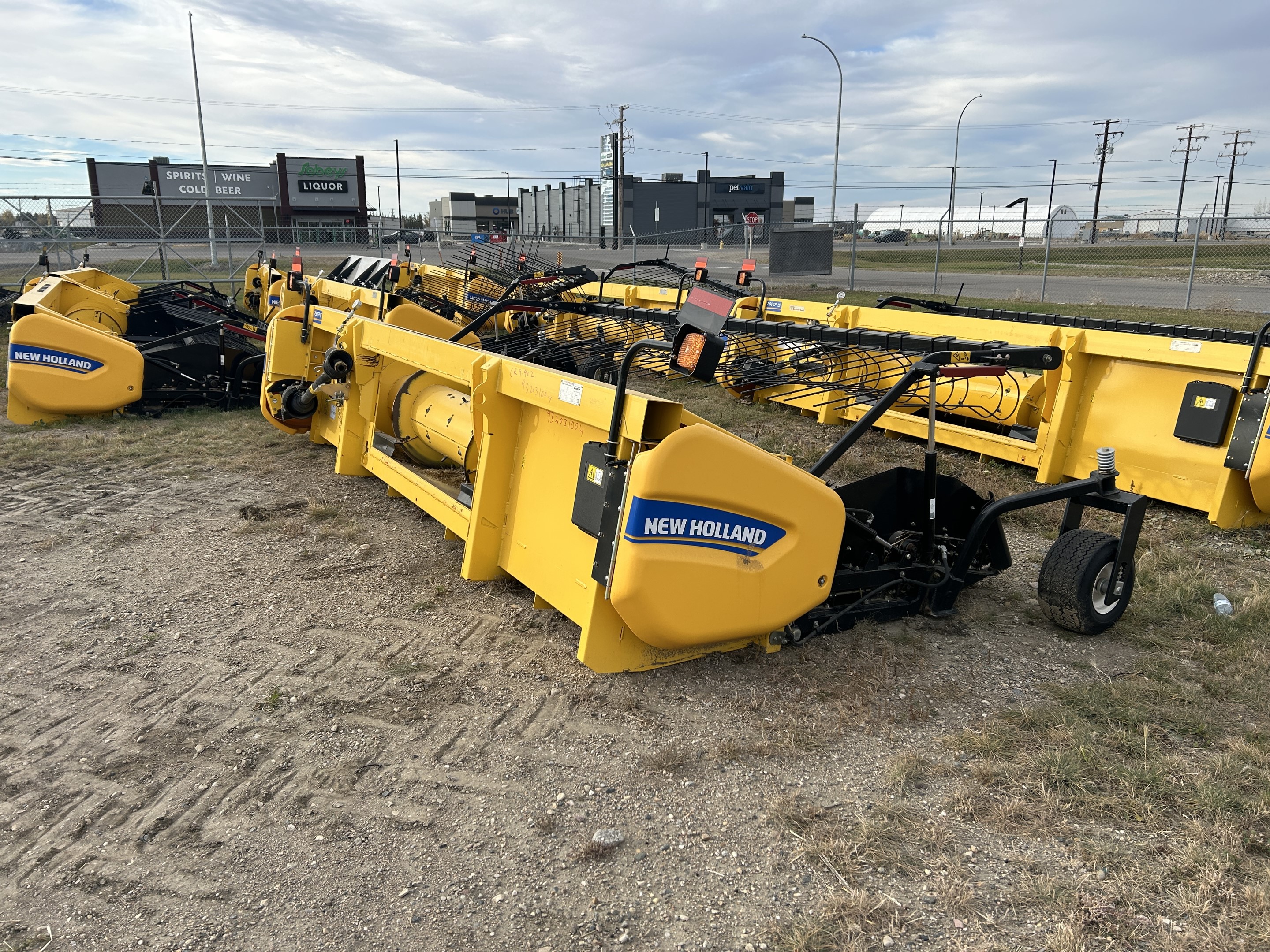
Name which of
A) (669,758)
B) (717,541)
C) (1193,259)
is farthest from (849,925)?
(1193,259)

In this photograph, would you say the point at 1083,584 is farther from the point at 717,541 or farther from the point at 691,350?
the point at 691,350

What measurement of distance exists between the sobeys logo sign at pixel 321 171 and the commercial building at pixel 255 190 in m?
0.02

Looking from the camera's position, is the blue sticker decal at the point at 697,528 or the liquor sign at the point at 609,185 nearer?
the blue sticker decal at the point at 697,528

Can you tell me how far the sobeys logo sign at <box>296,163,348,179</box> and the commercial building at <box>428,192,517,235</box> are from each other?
732 inches

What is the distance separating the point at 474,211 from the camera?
68.8 m

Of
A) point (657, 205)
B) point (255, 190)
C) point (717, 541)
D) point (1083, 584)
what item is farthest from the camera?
point (657, 205)

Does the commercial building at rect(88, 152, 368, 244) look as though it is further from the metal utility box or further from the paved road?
the metal utility box

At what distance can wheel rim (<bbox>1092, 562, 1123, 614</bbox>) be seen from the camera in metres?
3.74

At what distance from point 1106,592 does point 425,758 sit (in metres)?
2.88

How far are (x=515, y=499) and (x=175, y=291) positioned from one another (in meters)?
7.54

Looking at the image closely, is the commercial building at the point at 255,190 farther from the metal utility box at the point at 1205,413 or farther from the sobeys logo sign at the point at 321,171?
the metal utility box at the point at 1205,413

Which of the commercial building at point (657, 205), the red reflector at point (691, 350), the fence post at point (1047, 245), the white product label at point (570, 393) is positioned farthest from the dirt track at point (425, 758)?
the commercial building at point (657, 205)

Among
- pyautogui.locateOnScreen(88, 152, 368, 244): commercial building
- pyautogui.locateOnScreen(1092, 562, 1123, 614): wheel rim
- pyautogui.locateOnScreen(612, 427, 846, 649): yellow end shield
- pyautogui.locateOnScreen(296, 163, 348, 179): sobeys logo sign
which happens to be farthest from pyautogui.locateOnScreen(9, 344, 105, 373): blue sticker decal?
pyautogui.locateOnScreen(296, 163, 348, 179): sobeys logo sign

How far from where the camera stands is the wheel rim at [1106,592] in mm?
3742
